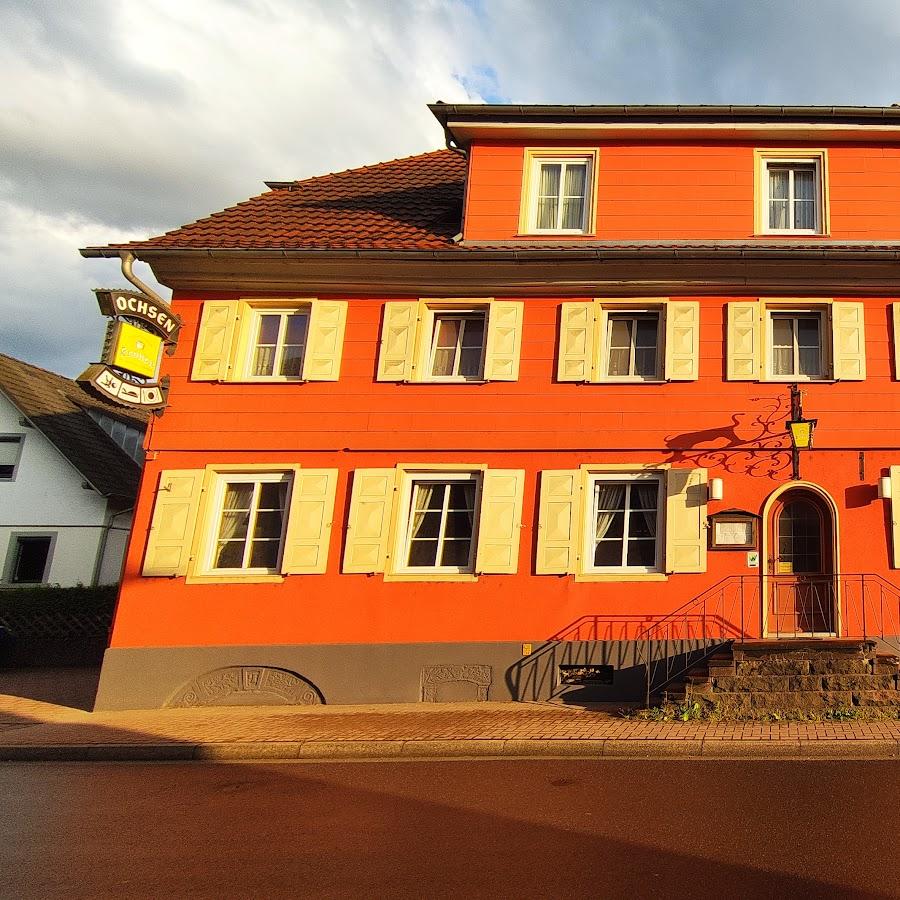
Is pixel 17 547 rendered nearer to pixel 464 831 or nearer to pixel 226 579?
pixel 226 579

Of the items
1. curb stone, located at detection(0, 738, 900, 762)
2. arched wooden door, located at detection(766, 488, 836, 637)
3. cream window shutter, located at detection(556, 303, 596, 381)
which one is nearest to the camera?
curb stone, located at detection(0, 738, 900, 762)

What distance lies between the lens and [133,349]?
1132 cm

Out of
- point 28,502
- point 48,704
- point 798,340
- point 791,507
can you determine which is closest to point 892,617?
point 791,507

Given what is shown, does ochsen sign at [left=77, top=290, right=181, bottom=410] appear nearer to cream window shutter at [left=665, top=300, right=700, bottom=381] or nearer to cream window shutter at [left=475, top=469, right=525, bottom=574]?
cream window shutter at [left=475, top=469, right=525, bottom=574]

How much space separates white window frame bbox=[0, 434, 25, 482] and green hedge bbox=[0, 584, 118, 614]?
5.85m

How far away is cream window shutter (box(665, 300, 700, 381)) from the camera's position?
1133cm

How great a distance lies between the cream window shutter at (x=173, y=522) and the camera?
1130cm

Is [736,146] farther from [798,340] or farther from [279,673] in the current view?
[279,673]

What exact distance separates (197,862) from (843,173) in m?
12.8

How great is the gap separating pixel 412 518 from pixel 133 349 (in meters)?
4.73

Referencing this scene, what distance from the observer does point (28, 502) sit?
2109 centimetres

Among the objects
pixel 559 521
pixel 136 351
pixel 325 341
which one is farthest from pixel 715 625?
pixel 136 351

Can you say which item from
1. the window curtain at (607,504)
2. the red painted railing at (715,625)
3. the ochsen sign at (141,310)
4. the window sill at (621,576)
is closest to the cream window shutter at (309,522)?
the ochsen sign at (141,310)

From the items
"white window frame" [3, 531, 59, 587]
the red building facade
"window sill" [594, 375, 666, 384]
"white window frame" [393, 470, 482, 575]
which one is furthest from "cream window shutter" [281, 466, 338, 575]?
"white window frame" [3, 531, 59, 587]
